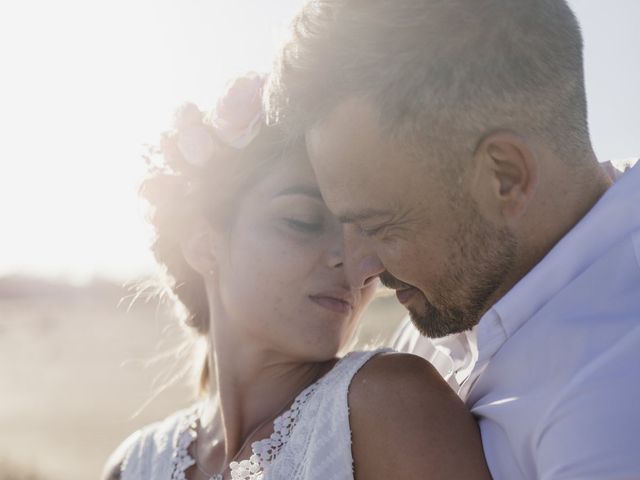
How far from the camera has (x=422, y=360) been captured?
9.45 feet

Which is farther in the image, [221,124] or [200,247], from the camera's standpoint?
[200,247]

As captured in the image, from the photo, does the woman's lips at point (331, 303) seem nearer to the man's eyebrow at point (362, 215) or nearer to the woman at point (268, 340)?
the woman at point (268, 340)

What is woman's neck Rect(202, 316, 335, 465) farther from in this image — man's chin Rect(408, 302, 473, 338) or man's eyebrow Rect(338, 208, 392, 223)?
man's eyebrow Rect(338, 208, 392, 223)

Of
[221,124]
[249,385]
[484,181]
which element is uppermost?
[221,124]

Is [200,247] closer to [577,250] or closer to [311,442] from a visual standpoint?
[311,442]

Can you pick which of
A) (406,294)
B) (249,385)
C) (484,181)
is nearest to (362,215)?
(406,294)

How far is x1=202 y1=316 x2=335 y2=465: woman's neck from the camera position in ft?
11.3

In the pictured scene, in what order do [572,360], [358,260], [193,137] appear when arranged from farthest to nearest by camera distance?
[193,137]
[358,260]
[572,360]

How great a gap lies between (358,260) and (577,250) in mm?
902

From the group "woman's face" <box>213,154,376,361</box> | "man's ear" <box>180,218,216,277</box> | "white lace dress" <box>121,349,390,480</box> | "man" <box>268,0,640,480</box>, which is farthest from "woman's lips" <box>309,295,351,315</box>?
"man's ear" <box>180,218,216,277</box>

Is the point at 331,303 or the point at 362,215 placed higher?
the point at 362,215

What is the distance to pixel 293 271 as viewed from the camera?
131 inches

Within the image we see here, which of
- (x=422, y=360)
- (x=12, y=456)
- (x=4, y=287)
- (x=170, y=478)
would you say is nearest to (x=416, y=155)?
(x=422, y=360)

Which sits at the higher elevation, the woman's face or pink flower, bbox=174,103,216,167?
pink flower, bbox=174,103,216,167
